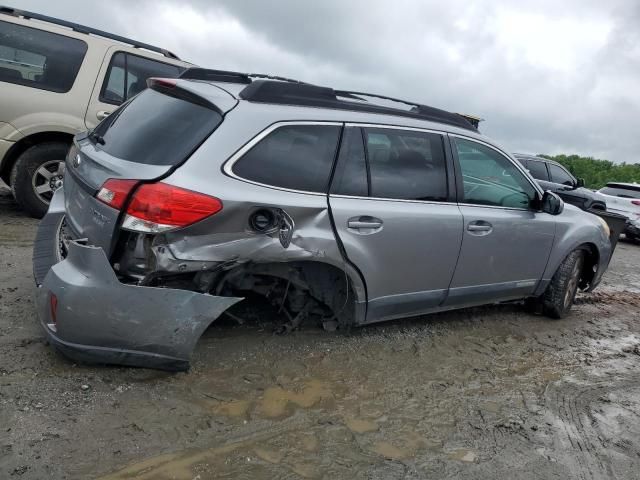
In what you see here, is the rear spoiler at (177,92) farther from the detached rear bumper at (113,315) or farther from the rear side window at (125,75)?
the rear side window at (125,75)

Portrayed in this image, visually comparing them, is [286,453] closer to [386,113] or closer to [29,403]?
[29,403]

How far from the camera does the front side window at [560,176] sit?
12.7 meters

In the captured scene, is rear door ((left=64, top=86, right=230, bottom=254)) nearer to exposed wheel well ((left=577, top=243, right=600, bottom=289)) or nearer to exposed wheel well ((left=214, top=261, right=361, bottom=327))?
exposed wheel well ((left=214, top=261, right=361, bottom=327))

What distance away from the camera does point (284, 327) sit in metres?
3.85

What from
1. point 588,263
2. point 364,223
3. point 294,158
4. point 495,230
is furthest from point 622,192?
point 294,158

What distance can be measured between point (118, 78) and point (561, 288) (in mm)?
5154

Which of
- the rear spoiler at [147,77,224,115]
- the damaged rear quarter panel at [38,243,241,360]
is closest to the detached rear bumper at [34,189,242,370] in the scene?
the damaged rear quarter panel at [38,243,241,360]

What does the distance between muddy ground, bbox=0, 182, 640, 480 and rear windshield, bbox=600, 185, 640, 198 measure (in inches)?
405

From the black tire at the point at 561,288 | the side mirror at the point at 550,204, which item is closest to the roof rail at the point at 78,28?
the side mirror at the point at 550,204

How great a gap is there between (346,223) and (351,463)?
1.38 m

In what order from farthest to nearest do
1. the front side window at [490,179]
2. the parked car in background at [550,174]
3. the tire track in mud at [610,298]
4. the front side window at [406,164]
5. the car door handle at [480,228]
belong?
1. the parked car in background at [550,174]
2. the tire track in mud at [610,298]
3. the front side window at [490,179]
4. the car door handle at [480,228]
5. the front side window at [406,164]

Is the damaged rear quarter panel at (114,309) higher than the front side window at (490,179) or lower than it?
lower

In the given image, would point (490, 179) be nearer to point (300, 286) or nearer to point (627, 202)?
point (300, 286)

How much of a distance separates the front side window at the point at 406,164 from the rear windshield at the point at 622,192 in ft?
37.2
